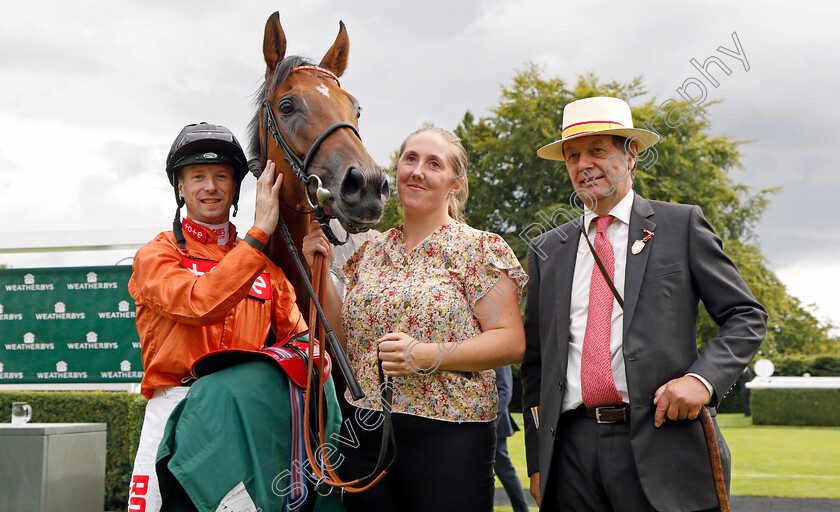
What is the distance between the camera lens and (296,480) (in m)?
2.38

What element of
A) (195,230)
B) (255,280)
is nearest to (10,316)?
(195,230)

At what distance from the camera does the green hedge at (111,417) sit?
22.2 ft

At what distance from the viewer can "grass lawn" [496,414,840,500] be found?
791 centimetres

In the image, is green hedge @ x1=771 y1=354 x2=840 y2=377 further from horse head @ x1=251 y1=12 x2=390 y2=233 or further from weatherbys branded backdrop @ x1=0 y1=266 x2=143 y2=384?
horse head @ x1=251 y1=12 x2=390 y2=233

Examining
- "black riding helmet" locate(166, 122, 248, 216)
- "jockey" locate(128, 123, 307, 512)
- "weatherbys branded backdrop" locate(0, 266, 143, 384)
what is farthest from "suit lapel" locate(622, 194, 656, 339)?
"weatherbys branded backdrop" locate(0, 266, 143, 384)

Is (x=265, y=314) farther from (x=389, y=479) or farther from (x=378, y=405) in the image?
(x=389, y=479)

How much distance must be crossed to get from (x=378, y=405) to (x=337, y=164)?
873mm

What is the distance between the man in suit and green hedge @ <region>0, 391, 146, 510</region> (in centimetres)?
512

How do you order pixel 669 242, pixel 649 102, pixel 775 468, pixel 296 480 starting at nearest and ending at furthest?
pixel 296 480
pixel 669 242
pixel 775 468
pixel 649 102

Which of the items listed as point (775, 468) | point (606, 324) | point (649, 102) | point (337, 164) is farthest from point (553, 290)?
point (649, 102)

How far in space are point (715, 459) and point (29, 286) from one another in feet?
23.1

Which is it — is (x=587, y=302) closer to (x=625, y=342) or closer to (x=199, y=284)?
(x=625, y=342)

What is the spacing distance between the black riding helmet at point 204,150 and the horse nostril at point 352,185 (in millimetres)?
508

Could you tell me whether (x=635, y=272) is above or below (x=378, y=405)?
above
